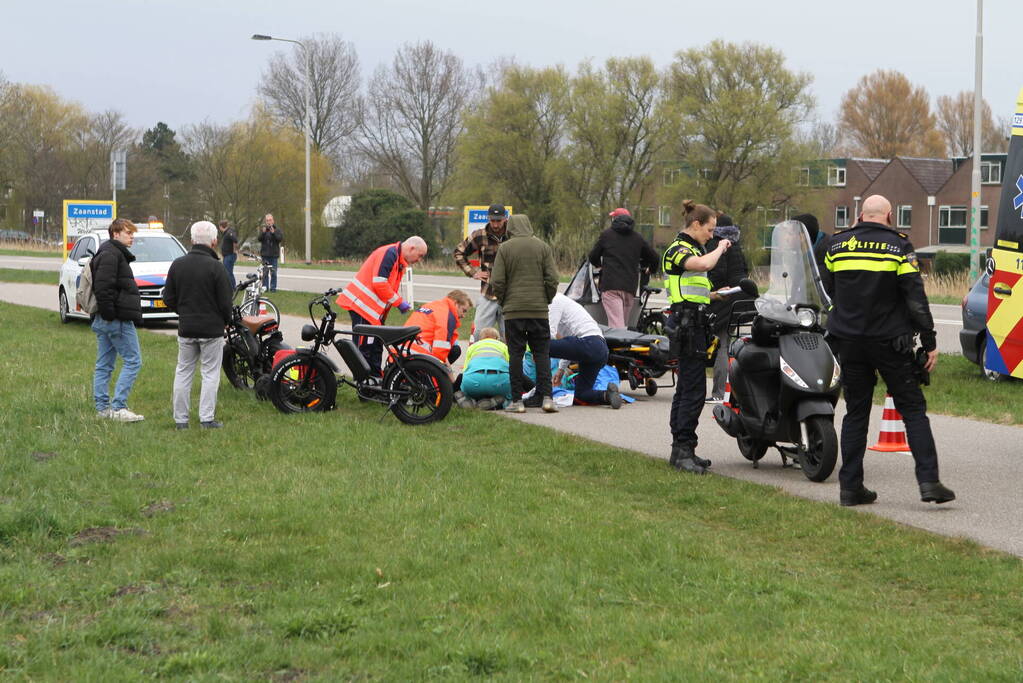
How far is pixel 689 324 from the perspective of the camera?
8.90m

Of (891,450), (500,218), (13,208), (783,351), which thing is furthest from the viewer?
(13,208)

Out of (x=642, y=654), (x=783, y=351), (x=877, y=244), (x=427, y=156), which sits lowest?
(x=642, y=654)

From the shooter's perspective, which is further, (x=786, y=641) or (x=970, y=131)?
(x=970, y=131)

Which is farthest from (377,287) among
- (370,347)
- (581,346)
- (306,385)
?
(581,346)

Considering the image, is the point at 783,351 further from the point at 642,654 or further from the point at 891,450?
the point at 642,654

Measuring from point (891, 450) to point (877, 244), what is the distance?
264 cm

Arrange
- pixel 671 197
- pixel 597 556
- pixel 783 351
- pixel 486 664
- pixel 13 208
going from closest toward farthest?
pixel 486 664 → pixel 597 556 → pixel 783 351 → pixel 671 197 → pixel 13 208

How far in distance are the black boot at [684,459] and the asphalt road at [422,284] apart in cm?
892

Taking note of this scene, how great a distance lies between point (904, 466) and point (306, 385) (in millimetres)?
5380

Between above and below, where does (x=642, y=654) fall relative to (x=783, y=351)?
below

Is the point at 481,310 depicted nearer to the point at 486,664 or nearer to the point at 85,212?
the point at 486,664

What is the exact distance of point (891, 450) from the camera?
380 inches

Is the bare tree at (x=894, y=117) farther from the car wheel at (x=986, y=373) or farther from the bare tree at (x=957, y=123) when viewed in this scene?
the car wheel at (x=986, y=373)

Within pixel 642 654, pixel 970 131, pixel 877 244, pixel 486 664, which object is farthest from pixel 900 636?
pixel 970 131
